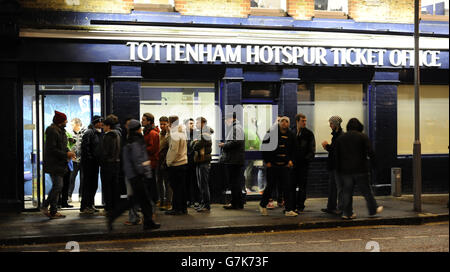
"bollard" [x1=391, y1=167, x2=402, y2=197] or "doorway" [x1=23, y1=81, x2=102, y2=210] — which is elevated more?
"doorway" [x1=23, y1=81, x2=102, y2=210]

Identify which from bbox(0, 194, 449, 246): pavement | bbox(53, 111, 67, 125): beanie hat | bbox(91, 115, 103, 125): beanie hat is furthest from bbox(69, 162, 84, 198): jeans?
bbox(53, 111, 67, 125): beanie hat

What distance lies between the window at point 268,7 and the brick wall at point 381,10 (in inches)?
69.6

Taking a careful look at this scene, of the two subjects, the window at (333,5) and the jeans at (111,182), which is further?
the window at (333,5)

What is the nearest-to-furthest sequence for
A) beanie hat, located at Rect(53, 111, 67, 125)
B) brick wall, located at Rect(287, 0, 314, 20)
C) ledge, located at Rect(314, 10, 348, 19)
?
beanie hat, located at Rect(53, 111, 67, 125)
brick wall, located at Rect(287, 0, 314, 20)
ledge, located at Rect(314, 10, 348, 19)

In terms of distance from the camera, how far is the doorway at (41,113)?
12883mm

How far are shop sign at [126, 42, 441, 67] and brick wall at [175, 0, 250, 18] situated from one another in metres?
0.82

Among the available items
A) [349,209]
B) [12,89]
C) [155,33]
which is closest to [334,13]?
[155,33]

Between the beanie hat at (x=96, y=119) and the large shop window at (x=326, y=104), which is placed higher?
the large shop window at (x=326, y=104)

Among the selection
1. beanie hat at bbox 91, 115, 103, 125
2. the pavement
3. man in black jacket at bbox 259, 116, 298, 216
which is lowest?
the pavement

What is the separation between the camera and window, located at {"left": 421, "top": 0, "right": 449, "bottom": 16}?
50.9 ft

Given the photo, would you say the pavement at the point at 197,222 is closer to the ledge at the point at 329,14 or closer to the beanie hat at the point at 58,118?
the beanie hat at the point at 58,118

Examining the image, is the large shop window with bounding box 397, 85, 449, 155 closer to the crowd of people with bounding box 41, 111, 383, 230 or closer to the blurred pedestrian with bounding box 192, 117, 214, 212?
the crowd of people with bounding box 41, 111, 383, 230

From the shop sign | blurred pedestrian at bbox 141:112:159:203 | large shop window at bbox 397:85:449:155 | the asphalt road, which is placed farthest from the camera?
large shop window at bbox 397:85:449:155

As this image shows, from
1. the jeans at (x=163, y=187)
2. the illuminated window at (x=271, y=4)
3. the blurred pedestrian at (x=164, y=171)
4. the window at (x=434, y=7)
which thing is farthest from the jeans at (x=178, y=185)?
the window at (x=434, y=7)
